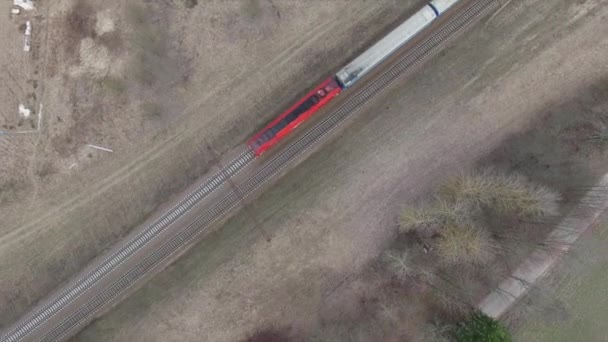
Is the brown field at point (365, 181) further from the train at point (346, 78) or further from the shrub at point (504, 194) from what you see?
Result: the train at point (346, 78)

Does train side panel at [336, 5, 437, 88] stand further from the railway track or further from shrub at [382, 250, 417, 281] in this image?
shrub at [382, 250, 417, 281]

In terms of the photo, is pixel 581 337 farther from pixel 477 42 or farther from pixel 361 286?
pixel 477 42

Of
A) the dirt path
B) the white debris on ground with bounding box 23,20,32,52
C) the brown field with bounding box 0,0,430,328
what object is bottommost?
the dirt path

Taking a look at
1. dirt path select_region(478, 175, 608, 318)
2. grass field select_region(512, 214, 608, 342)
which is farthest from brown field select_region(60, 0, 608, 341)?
grass field select_region(512, 214, 608, 342)

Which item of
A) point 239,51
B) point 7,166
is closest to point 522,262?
point 239,51

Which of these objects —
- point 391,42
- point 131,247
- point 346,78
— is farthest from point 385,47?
point 131,247

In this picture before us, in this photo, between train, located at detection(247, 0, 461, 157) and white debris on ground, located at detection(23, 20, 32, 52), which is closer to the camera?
train, located at detection(247, 0, 461, 157)
